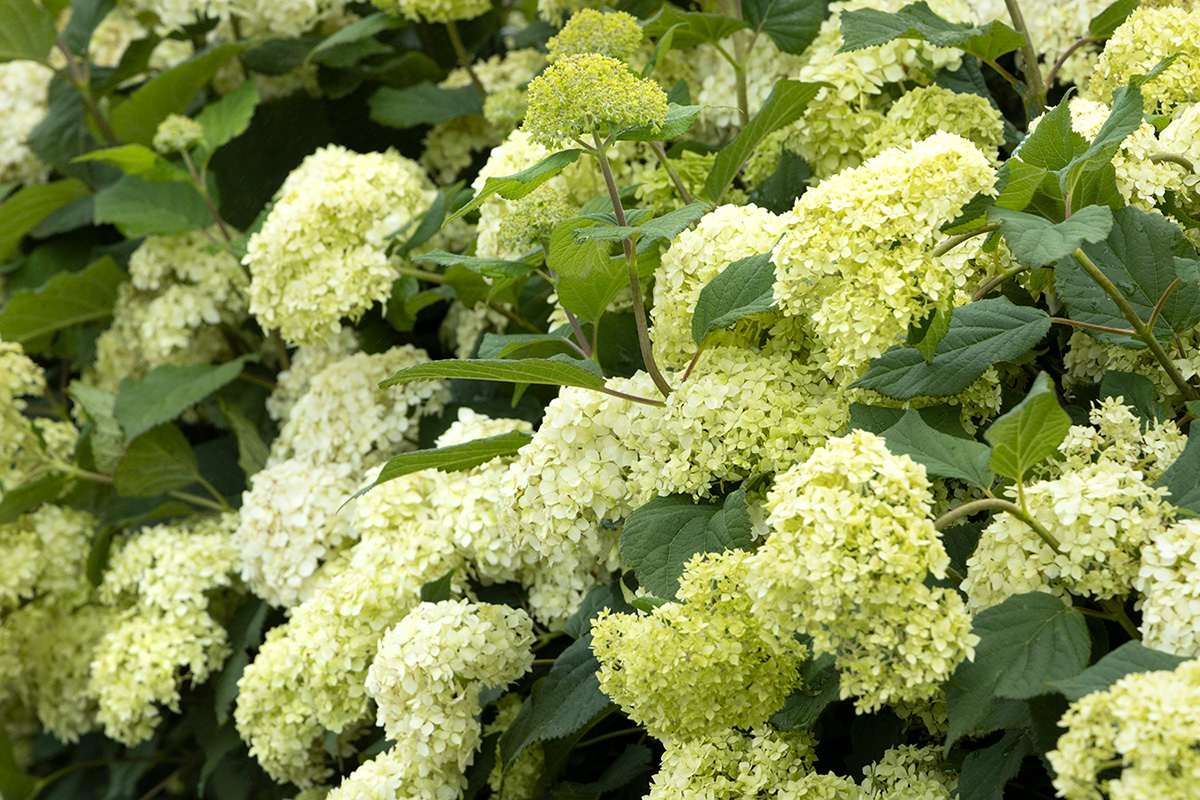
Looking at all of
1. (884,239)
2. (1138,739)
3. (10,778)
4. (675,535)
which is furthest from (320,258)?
(10,778)

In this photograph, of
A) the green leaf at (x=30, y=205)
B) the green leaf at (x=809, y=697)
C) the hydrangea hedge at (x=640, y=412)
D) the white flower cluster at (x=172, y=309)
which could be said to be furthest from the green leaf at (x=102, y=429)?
the green leaf at (x=809, y=697)

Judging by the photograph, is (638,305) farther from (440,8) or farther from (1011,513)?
(440,8)

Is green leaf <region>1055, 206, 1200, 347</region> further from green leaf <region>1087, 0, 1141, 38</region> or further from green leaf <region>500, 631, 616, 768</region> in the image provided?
green leaf <region>500, 631, 616, 768</region>

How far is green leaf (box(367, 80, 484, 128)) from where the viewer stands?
1527 millimetres

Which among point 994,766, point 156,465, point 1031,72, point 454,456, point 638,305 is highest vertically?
point 1031,72

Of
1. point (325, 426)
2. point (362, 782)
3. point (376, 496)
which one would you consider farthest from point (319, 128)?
point (362, 782)

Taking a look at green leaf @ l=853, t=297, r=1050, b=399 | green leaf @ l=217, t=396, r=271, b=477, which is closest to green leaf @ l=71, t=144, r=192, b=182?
green leaf @ l=217, t=396, r=271, b=477

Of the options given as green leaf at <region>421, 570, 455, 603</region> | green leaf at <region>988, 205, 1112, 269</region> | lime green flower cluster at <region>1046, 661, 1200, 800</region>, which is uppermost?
green leaf at <region>988, 205, 1112, 269</region>

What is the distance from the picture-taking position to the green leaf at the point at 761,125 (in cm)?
98

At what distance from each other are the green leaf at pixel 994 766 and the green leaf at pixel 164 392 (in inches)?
47.9

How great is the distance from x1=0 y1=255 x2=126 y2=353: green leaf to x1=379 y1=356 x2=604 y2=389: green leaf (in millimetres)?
1148

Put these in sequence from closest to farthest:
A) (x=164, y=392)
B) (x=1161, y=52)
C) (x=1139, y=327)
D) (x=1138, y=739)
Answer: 1. (x=1138, y=739)
2. (x=1139, y=327)
3. (x=1161, y=52)
4. (x=164, y=392)

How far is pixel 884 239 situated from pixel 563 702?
51 cm

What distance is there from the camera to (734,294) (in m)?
0.83
